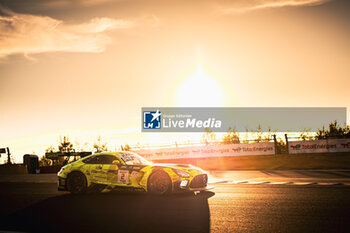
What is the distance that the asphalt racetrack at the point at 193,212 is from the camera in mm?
5750

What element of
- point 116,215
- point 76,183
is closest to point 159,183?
point 116,215

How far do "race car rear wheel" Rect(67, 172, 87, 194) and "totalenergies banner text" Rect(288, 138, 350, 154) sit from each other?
2370 cm

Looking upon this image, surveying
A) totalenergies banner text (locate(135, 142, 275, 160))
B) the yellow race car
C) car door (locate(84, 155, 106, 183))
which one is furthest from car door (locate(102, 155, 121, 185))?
totalenergies banner text (locate(135, 142, 275, 160))

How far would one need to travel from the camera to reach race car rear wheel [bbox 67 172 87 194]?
10930mm

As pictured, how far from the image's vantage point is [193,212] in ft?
23.2

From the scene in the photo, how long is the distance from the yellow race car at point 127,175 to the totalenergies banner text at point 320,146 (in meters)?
22.6

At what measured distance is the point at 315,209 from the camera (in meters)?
6.86

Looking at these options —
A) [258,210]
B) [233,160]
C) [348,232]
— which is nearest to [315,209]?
[258,210]

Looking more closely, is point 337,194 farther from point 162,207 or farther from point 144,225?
point 144,225

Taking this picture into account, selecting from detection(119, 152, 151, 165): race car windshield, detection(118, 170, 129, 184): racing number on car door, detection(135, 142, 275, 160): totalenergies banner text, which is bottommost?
detection(135, 142, 275, 160): totalenergies banner text

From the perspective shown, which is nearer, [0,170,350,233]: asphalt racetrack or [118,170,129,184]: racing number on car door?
[0,170,350,233]: asphalt racetrack

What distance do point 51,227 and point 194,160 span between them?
95.0 feet

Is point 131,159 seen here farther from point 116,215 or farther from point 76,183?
point 116,215

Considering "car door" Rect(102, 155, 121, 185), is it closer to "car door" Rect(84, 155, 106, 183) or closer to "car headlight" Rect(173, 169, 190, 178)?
"car door" Rect(84, 155, 106, 183)
